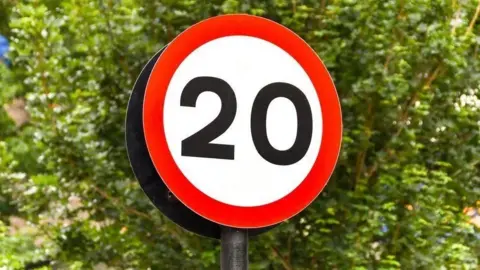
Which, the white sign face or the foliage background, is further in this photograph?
the foliage background

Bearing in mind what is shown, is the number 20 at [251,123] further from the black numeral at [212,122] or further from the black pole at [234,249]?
the black pole at [234,249]

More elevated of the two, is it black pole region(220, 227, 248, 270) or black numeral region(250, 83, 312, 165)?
black numeral region(250, 83, 312, 165)

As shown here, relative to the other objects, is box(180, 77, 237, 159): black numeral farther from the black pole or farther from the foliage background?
the foliage background

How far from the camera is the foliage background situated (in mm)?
2793

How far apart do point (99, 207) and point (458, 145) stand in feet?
6.15

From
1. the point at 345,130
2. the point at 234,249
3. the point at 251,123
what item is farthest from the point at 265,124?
the point at 345,130

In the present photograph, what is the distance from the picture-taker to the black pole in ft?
4.67

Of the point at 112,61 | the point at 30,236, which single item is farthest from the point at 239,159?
the point at 30,236

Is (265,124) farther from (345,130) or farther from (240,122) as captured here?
(345,130)

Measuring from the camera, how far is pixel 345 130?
2.86 m

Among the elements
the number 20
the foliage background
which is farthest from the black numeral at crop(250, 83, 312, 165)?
the foliage background

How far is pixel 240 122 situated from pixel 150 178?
252 mm

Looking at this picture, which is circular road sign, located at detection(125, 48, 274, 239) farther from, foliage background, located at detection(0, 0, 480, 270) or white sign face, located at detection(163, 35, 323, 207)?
foliage background, located at detection(0, 0, 480, 270)

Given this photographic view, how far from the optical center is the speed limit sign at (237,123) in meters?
1.40
